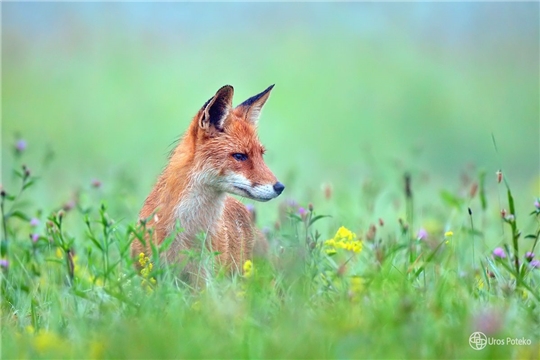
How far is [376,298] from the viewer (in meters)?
4.70

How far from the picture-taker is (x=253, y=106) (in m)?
7.21

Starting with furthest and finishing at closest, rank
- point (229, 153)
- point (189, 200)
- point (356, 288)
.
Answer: point (229, 153), point (189, 200), point (356, 288)

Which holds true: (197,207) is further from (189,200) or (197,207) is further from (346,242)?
(346,242)

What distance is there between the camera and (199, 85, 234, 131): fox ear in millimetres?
6617

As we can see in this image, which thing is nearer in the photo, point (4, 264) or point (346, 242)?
point (346, 242)

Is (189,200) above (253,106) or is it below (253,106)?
below

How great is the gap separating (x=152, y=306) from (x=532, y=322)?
2102mm

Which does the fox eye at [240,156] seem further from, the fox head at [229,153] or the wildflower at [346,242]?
the wildflower at [346,242]

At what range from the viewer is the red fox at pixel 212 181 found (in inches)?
256

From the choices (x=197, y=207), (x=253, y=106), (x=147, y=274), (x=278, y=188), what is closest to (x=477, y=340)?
(x=147, y=274)

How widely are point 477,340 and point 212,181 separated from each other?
2.96m

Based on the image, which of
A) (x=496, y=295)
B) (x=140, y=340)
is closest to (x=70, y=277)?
(x=140, y=340)

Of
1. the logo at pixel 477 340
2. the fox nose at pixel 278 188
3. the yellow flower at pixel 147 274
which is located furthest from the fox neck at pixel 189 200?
the logo at pixel 477 340

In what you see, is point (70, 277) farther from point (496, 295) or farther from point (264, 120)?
point (264, 120)
